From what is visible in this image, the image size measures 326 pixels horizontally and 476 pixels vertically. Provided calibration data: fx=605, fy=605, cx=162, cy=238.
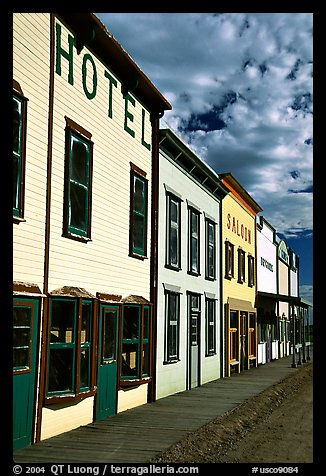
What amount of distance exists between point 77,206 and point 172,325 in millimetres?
7233

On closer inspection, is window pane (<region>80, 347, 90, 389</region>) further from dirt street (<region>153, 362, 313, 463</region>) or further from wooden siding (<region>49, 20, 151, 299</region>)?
dirt street (<region>153, 362, 313, 463</region>)

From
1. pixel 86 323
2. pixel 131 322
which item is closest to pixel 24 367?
pixel 86 323

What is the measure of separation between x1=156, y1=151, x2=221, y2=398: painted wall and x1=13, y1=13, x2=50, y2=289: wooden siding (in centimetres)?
673

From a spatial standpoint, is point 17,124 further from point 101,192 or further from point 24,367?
point 24,367

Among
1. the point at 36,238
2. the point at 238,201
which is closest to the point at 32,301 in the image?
the point at 36,238

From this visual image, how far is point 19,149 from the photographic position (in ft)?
31.8

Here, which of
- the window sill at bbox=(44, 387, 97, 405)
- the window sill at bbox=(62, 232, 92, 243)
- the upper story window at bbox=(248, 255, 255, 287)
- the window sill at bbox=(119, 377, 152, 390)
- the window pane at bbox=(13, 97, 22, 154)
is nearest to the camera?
the window pane at bbox=(13, 97, 22, 154)

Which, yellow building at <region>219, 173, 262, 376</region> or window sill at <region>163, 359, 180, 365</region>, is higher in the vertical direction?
yellow building at <region>219, 173, 262, 376</region>

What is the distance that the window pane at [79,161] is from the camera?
11.8m

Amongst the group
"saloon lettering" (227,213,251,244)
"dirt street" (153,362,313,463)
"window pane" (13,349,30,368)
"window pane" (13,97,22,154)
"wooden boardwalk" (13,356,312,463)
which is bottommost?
"dirt street" (153,362,313,463)

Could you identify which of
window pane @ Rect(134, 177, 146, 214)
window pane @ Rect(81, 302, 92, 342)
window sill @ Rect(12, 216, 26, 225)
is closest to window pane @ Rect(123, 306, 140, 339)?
window pane @ Rect(81, 302, 92, 342)

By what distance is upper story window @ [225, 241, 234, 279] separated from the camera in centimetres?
2528

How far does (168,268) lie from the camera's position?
→ 1758cm

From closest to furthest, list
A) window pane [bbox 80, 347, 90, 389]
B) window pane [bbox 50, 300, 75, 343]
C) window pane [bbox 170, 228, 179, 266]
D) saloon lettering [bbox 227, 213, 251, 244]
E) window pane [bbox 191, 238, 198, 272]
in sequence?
window pane [bbox 50, 300, 75, 343] < window pane [bbox 80, 347, 90, 389] < window pane [bbox 170, 228, 179, 266] < window pane [bbox 191, 238, 198, 272] < saloon lettering [bbox 227, 213, 251, 244]
